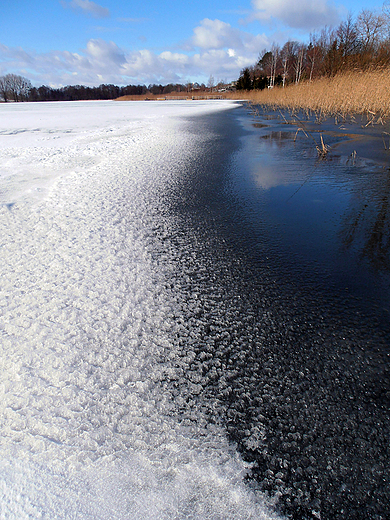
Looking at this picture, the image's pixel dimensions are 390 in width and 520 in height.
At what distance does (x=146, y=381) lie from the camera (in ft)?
3.44

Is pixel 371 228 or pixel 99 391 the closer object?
pixel 99 391

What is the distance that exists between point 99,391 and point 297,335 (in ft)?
2.73

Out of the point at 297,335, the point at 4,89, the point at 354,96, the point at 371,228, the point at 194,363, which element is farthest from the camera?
the point at 4,89

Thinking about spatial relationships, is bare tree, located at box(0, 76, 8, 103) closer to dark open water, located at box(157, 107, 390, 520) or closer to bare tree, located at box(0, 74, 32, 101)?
bare tree, located at box(0, 74, 32, 101)

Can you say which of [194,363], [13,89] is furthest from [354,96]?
[13,89]

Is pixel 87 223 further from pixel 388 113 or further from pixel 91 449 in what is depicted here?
pixel 388 113

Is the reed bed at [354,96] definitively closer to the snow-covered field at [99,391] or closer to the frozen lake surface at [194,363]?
the frozen lake surface at [194,363]

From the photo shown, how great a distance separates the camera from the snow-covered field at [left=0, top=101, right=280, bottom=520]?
29.1 inches

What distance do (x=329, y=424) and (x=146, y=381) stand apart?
0.62m

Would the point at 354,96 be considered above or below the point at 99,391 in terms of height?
above

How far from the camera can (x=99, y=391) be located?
39.8 inches

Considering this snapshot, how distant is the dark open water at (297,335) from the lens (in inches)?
31.3

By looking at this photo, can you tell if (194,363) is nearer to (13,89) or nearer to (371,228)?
(371,228)

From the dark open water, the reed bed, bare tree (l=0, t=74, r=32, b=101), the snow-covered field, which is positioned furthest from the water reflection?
bare tree (l=0, t=74, r=32, b=101)
